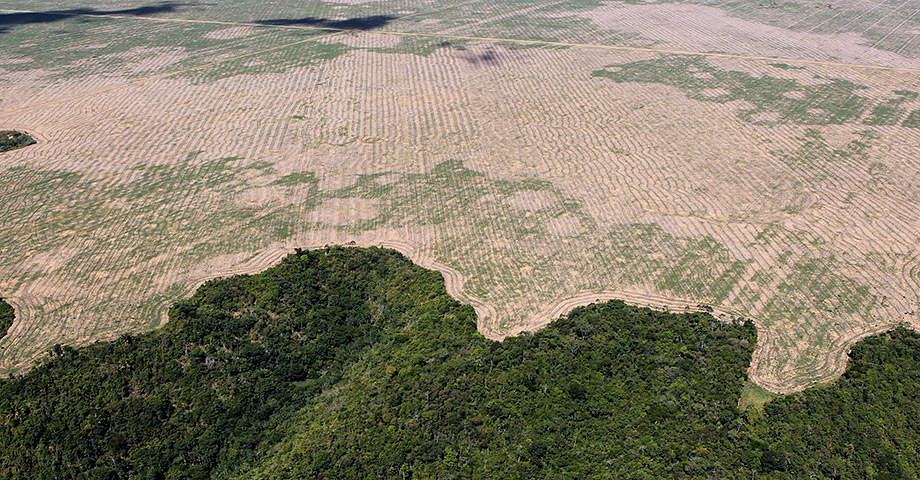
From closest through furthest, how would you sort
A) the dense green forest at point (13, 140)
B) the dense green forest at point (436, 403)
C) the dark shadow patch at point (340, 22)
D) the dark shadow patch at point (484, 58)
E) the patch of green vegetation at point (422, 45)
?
the dense green forest at point (436, 403), the dense green forest at point (13, 140), the dark shadow patch at point (484, 58), the patch of green vegetation at point (422, 45), the dark shadow patch at point (340, 22)

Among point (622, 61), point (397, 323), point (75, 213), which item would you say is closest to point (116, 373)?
point (397, 323)

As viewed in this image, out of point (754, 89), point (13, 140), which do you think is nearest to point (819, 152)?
point (754, 89)

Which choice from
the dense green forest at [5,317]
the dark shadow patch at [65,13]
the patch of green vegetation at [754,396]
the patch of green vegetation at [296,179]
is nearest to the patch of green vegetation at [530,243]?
the patch of green vegetation at [296,179]

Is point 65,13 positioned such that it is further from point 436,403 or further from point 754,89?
point 436,403

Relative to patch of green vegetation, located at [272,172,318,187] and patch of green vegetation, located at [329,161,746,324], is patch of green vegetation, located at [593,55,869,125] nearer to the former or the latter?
patch of green vegetation, located at [329,161,746,324]

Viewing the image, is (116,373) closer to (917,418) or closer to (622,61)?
(917,418)

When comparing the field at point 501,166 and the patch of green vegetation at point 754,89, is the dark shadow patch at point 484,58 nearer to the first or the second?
the field at point 501,166
